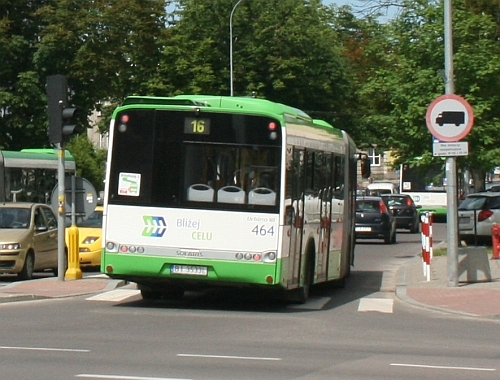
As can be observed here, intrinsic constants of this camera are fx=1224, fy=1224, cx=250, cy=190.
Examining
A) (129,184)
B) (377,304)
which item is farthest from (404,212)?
(129,184)

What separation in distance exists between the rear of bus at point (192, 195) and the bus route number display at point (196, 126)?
1 cm

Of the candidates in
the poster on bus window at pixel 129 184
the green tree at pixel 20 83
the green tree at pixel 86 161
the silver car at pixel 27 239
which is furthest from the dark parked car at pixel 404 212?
the poster on bus window at pixel 129 184

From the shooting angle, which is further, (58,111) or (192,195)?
(58,111)

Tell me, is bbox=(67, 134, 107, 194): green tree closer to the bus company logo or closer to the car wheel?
the car wheel

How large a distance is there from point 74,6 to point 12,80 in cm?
385

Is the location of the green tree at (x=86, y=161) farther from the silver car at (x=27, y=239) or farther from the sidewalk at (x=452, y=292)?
the sidewalk at (x=452, y=292)

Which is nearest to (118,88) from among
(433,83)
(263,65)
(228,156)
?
(263,65)

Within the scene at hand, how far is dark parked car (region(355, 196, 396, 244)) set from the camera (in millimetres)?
40250

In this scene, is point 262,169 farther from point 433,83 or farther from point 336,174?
point 433,83

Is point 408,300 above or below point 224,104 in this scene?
below

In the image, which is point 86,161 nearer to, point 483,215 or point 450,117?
point 483,215

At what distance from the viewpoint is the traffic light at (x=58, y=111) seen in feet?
67.9

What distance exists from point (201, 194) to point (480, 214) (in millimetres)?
21240

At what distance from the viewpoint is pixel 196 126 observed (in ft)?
52.4
